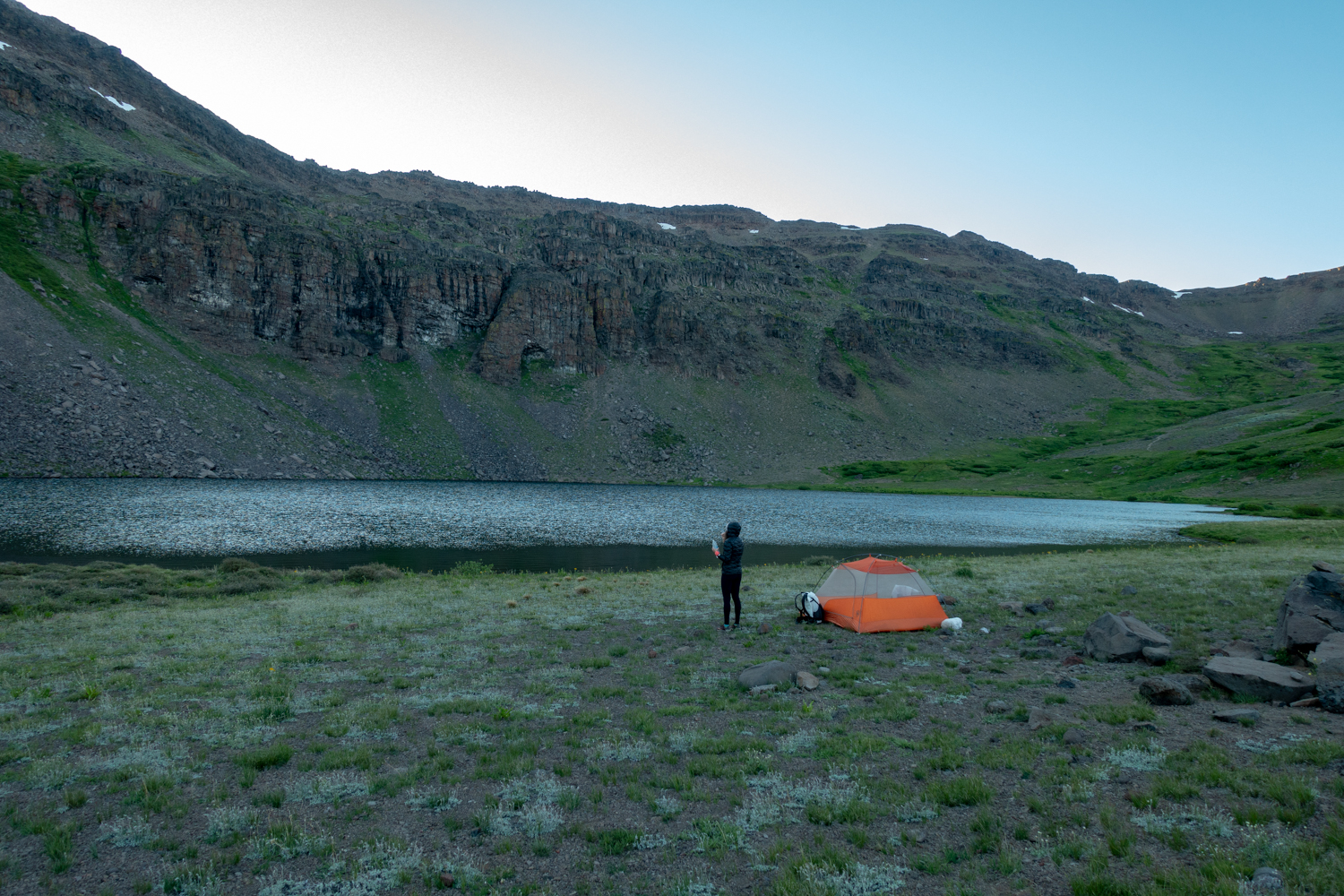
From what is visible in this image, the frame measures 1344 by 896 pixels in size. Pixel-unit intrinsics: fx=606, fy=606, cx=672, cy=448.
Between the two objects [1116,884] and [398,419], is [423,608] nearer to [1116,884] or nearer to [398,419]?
[1116,884]

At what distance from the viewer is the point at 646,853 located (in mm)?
6594

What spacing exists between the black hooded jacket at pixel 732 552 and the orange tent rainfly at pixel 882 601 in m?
3.52

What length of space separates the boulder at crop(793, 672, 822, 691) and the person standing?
4.54 m

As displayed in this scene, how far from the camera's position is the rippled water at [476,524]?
40.2 m

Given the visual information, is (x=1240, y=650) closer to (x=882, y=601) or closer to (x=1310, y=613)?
(x=1310, y=613)

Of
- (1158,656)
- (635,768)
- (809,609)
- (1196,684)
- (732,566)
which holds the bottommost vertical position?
(809,609)

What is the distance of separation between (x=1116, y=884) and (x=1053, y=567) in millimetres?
29342

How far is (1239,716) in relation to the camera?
30.4ft

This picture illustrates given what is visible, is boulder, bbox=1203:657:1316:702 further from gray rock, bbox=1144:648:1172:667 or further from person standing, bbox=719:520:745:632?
person standing, bbox=719:520:745:632

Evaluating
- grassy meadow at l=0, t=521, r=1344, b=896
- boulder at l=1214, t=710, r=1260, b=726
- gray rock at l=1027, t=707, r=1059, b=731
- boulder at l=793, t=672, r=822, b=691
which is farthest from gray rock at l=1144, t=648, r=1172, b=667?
boulder at l=793, t=672, r=822, b=691

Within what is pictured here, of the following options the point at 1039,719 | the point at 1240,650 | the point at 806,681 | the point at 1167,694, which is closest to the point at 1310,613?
the point at 1240,650

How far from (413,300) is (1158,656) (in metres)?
152

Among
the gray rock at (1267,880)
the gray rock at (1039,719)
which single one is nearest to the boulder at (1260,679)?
the gray rock at (1039,719)

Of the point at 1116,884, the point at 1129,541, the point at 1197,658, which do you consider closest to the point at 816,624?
the point at 1197,658
